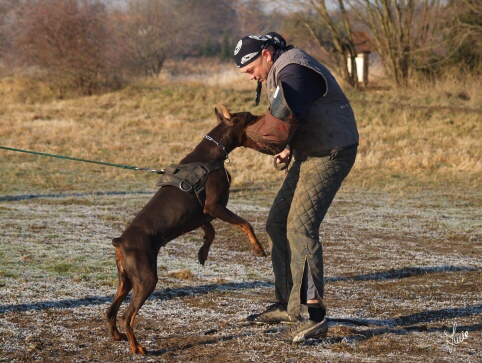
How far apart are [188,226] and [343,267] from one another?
2645mm

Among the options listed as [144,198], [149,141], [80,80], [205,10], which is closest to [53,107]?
[80,80]

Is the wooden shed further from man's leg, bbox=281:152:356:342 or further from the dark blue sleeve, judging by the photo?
the dark blue sleeve

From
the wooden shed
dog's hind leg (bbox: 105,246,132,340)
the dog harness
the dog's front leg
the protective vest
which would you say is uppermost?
the wooden shed

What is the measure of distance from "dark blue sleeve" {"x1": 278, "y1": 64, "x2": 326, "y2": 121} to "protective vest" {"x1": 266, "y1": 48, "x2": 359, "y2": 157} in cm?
7

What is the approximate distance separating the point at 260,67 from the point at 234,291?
7.04 feet

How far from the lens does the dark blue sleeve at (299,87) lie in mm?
4328

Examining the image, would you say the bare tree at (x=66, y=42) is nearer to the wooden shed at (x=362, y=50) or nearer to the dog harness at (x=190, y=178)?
the wooden shed at (x=362, y=50)

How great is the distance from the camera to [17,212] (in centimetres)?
968

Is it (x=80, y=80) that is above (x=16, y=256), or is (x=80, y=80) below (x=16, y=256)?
above

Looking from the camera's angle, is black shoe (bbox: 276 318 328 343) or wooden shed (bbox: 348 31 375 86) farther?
wooden shed (bbox: 348 31 375 86)

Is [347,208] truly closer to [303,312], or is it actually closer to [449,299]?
[449,299]

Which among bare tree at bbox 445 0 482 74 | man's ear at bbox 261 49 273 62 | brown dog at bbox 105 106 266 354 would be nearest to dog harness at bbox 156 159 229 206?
brown dog at bbox 105 106 266 354

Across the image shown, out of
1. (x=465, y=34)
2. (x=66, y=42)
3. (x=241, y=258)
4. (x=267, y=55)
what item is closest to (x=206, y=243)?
(x=267, y=55)

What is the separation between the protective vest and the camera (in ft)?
14.9
